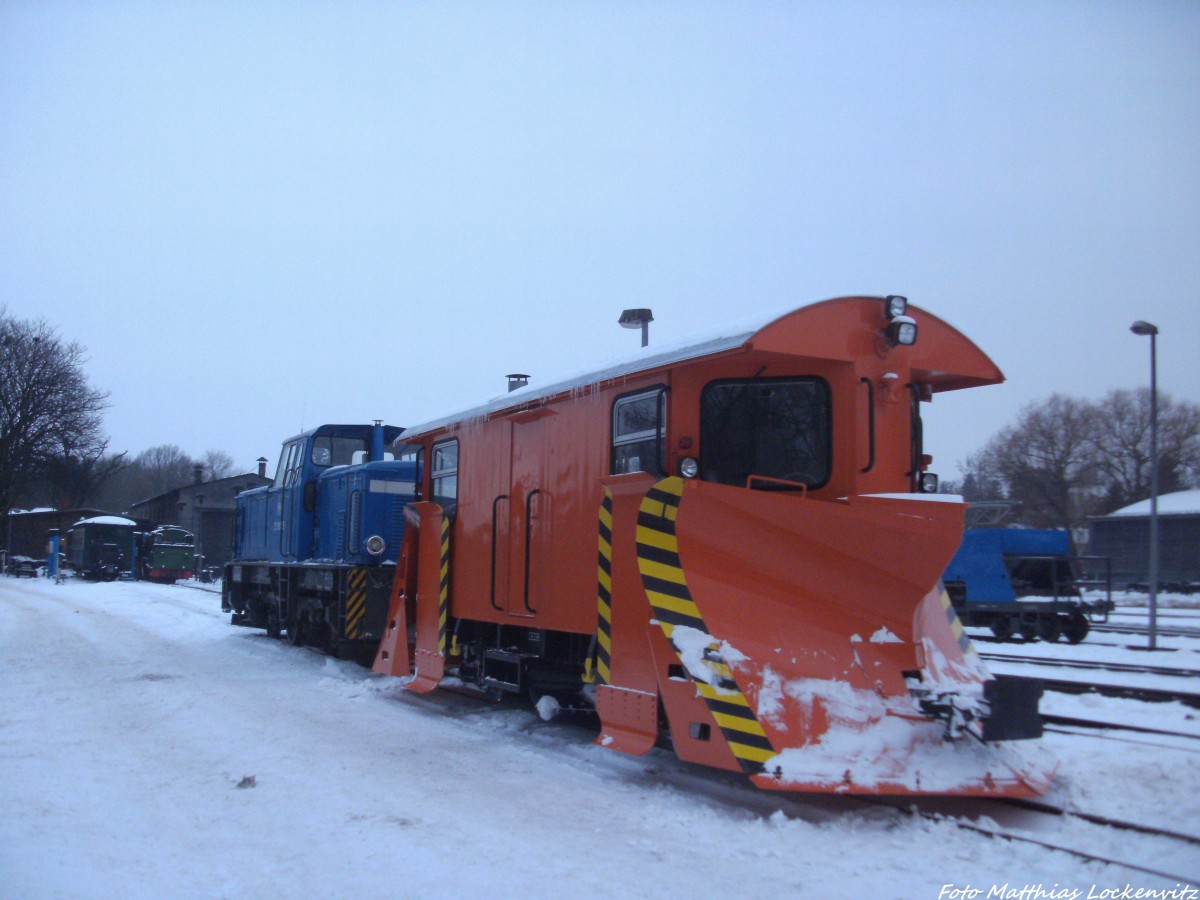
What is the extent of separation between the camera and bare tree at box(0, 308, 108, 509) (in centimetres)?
4288

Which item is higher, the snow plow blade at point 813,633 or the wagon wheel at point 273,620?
the snow plow blade at point 813,633

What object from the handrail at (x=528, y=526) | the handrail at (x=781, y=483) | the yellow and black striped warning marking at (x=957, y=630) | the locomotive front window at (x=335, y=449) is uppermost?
the locomotive front window at (x=335, y=449)

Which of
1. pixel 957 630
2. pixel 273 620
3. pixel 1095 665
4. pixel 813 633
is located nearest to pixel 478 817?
pixel 813 633

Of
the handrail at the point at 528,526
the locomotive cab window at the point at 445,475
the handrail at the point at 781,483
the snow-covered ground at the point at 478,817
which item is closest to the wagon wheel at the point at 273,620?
the snow-covered ground at the point at 478,817

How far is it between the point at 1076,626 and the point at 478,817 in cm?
1336

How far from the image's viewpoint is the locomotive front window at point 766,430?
5.68 metres

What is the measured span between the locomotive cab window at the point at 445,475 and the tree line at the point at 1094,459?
38.5 metres

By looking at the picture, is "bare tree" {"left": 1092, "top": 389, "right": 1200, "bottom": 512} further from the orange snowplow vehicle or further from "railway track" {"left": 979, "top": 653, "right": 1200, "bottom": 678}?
the orange snowplow vehicle

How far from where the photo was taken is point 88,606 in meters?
22.8

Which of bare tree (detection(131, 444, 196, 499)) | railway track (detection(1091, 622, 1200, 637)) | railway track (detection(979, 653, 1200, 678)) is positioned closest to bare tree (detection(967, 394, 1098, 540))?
railway track (detection(1091, 622, 1200, 637))

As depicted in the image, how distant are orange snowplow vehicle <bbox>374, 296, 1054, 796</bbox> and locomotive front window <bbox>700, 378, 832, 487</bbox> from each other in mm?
13

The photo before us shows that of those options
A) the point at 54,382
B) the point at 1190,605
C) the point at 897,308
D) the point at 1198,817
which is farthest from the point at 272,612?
the point at 54,382

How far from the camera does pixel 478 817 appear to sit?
5074 mm

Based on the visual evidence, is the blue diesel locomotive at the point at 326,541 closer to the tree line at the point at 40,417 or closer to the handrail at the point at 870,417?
the handrail at the point at 870,417
